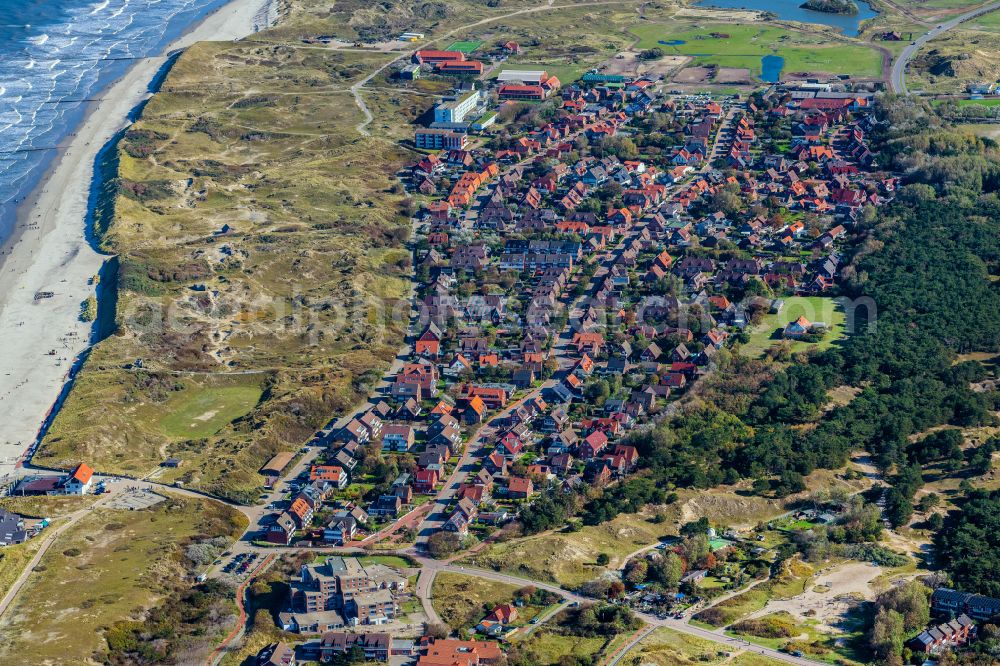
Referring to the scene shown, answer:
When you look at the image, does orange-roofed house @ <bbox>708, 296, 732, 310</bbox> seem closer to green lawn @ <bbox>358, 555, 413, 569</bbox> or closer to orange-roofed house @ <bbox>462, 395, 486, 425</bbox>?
orange-roofed house @ <bbox>462, 395, 486, 425</bbox>

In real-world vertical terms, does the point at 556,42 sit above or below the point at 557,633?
above

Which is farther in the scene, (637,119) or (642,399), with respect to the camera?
(637,119)

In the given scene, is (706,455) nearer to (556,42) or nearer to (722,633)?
(722,633)

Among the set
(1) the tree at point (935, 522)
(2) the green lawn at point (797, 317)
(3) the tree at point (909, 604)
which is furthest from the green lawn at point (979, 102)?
(3) the tree at point (909, 604)

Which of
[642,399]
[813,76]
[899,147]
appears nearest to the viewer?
[642,399]

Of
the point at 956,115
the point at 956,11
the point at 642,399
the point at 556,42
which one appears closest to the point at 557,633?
the point at 642,399

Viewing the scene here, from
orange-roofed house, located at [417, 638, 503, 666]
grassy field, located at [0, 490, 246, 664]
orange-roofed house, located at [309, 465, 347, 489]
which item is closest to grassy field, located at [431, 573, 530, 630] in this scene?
orange-roofed house, located at [417, 638, 503, 666]
